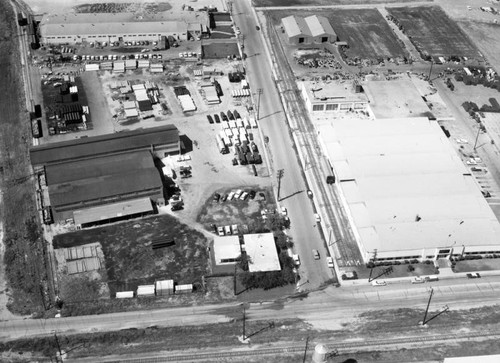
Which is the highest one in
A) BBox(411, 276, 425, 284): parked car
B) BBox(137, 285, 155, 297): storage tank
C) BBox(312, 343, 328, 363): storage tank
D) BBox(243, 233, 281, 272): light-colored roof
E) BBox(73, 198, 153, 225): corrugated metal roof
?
BBox(73, 198, 153, 225): corrugated metal roof

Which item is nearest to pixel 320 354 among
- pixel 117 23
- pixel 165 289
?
pixel 165 289

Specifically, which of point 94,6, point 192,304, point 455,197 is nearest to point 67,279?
point 192,304

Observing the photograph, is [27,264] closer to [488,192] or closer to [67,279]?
[67,279]

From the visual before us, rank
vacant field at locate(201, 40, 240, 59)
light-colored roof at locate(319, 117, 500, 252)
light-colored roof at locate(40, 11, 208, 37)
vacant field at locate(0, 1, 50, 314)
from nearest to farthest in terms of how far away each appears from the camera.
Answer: vacant field at locate(0, 1, 50, 314), light-colored roof at locate(319, 117, 500, 252), vacant field at locate(201, 40, 240, 59), light-colored roof at locate(40, 11, 208, 37)

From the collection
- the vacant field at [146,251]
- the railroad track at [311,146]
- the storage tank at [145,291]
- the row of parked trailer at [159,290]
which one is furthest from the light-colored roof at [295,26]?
the storage tank at [145,291]

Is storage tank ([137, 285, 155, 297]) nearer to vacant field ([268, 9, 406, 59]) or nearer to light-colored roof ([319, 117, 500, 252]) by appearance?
light-colored roof ([319, 117, 500, 252])

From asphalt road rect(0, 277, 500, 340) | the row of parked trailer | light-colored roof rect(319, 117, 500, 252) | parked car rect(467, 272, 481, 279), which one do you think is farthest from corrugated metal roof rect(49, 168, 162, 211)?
parked car rect(467, 272, 481, 279)
